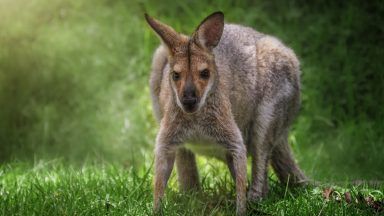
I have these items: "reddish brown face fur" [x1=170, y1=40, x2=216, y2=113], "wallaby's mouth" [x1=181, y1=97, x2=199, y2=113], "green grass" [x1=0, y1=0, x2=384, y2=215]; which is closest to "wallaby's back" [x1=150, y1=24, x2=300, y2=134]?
"reddish brown face fur" [x1=170, y1=40, x2=216, y2=113]

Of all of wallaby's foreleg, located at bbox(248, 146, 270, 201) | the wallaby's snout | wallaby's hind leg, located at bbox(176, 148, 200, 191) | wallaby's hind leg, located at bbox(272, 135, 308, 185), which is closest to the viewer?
the wallaby's snout

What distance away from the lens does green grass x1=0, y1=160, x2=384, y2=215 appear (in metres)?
5.18

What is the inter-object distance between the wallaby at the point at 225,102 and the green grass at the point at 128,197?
0.73 feet

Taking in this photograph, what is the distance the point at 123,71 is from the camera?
30.6 feet

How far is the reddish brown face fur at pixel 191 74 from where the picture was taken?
4.87 m

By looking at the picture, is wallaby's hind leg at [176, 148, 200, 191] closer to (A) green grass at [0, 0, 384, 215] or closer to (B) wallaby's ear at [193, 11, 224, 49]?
(B) wallaby's ear at [193, 11, 224, 49]

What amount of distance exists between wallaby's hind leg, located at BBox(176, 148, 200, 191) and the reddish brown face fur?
1183 mm

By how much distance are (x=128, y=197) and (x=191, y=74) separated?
1227mm

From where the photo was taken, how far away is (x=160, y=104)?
588cm

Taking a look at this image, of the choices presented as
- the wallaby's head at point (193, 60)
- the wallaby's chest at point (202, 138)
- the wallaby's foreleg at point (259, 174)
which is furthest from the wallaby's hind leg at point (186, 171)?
the wallaby's head at point (193, 60)

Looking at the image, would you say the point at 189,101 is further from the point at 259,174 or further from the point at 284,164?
the point at 284,164

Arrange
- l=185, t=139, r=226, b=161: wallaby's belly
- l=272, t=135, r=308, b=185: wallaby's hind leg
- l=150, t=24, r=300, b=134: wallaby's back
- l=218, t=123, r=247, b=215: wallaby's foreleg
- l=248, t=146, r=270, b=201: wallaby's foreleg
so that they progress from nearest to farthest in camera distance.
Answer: l=218, t=123, r=247, b=215: wallaby's foreleg
l=185, t=139, r=226, b=161: wallaby's belly
l=150, t=24, r=300, b=134: wallaby's back
l=248, t=146, r=270, b=201: wallaby's foreleg
l=272, t=135, r=308, b=185: wallaby's hind leg

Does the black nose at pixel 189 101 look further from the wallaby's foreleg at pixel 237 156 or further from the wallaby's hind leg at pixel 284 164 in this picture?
the wallaby's hind leg at pixel 284 164

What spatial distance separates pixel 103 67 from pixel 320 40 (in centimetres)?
283
